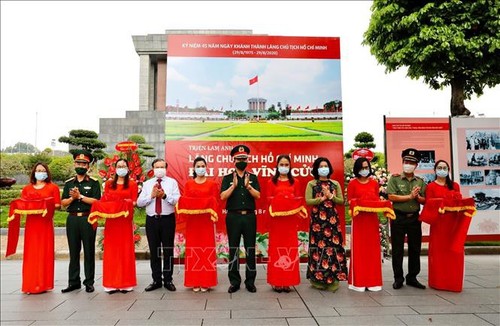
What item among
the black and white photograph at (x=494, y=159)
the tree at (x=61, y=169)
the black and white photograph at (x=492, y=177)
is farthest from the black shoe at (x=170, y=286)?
the tree at (x=61, y=169)

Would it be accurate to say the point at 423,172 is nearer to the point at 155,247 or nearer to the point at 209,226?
the point at 209,226

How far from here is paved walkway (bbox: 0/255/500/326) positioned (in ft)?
12.2

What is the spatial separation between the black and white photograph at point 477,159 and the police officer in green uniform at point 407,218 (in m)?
2.79

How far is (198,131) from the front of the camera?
6.26 metres

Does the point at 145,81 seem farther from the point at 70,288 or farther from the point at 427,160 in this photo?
the point at 70,288

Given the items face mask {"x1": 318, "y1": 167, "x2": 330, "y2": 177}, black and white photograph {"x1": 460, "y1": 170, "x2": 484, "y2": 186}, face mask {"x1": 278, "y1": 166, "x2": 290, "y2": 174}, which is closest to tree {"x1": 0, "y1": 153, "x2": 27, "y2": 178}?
face mask {"x1": 278, "y1": 166, "x2": 290, "y2": 174}

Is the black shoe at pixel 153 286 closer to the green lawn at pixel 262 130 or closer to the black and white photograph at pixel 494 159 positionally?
the green lawn at pixel 262 130

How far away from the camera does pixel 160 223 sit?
4.81 metres

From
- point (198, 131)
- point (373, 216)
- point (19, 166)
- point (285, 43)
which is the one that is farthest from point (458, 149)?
point (19, 166)

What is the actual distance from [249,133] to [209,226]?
6.79 ft

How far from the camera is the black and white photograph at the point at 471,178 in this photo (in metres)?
7.11

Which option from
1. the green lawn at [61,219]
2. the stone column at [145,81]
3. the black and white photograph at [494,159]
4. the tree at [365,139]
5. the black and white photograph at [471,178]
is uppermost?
the stone column at [145,81]

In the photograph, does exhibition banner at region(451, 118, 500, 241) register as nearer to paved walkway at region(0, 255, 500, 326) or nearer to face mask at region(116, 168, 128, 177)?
paved walkway at region(0, 255, 500, 326)

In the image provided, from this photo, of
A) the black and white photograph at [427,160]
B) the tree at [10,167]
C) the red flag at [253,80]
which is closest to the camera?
the red flag at [253,80]
